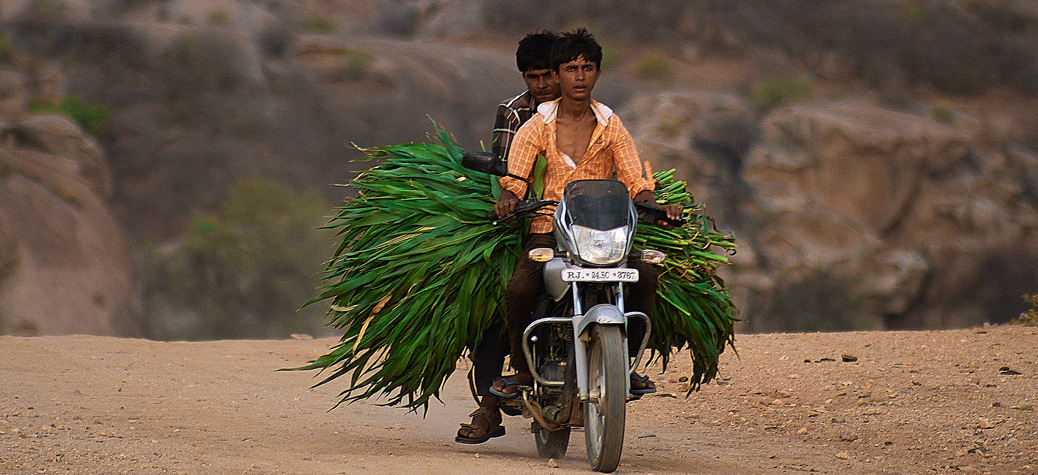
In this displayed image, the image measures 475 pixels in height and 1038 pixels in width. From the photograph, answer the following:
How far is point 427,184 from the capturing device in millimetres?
5109

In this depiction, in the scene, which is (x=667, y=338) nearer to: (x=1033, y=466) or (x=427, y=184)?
(x=427, y=184)

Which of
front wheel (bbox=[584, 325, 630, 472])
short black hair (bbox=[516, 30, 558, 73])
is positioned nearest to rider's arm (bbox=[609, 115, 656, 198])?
short black hair (bbox=[516, 30, 558, 73])

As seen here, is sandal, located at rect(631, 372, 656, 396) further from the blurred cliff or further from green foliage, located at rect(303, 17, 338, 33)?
green foliage, located at rect(303, 17, 338, 33)

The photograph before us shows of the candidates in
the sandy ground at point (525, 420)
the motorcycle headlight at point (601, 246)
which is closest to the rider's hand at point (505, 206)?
the motorcycle headlight at point (601, 246)

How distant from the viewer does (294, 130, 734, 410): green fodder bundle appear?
473 cm

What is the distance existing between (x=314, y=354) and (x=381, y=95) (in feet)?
87.6

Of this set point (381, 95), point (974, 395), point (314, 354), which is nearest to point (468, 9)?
point (381, 95)

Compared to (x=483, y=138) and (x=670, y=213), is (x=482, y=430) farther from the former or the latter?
(x=483, y=138)

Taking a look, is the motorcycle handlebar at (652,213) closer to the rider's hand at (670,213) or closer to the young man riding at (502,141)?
the rider's hand at (670,213)

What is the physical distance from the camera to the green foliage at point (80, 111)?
3206cm

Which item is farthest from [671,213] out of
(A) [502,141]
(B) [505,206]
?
(A) [502,141]

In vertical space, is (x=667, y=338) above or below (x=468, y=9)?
below

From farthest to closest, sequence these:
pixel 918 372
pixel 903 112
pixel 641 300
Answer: pixel 903 112 < pixel 918 372 < pixel 641 300

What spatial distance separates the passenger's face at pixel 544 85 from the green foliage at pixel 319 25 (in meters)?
36.0
